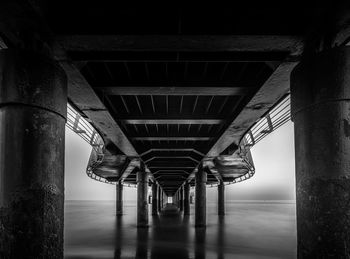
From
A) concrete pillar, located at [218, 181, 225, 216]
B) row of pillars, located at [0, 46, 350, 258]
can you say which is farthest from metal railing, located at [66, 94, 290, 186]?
concrete pillar, located at [218, 181, 225, 216]

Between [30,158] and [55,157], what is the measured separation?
14.6 inches

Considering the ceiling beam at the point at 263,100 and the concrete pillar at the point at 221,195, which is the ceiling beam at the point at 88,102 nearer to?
the ceiling beam at the point at 263,100

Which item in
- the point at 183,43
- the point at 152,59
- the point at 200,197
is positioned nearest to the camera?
the point at 183,43

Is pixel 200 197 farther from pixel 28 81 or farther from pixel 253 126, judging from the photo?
pixel 28 81

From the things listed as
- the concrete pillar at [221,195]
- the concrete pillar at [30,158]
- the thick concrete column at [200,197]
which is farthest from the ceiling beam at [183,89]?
the concrete pillar at [221,195]

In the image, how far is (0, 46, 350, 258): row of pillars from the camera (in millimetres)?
4316

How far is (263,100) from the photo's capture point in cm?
795

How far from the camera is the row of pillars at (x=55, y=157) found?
432cm

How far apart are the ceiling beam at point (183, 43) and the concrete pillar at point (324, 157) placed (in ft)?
1.88

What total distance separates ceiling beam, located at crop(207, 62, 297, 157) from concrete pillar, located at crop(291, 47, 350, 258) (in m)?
1.28

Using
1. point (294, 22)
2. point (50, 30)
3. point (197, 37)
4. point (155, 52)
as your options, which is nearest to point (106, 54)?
point (155, 52)

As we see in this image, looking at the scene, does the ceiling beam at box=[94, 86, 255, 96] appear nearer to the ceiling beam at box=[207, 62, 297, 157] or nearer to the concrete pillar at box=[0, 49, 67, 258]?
the ceiling beam at box=[207, 62, 297, 157]

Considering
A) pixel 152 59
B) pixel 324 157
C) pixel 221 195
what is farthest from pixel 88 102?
pixel 221 195

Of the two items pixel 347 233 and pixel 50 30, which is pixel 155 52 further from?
pixel 347 233
